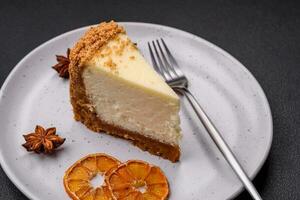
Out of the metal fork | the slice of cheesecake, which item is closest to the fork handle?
the metal fork

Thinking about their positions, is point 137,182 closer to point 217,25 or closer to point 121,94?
point 121,94

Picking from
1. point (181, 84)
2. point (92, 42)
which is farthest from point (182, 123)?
point (92, 42)

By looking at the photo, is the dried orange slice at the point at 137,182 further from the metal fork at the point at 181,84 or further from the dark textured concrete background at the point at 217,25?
the dark textured concrete background at the point at 217,25

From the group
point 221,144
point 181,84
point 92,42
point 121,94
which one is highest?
point 92,42

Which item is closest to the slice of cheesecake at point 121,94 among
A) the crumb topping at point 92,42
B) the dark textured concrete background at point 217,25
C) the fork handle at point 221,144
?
the crumb topping at point 92,42

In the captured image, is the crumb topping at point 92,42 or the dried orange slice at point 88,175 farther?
the crumb topping at point 92,42

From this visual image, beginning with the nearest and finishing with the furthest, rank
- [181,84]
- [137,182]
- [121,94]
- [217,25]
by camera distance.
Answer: [137,182], [121,94], [181,84], [217,25]
